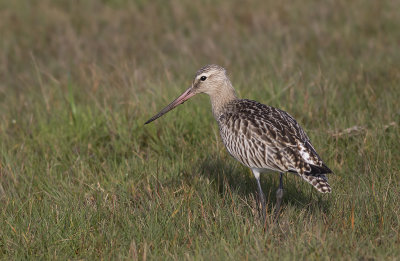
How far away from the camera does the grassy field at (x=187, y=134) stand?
15.7ft

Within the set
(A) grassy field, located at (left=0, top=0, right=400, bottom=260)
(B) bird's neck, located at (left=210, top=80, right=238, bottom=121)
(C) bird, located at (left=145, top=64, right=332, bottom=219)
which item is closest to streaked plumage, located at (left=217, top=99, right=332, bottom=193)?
(C) bird, located at (left=145, top=64, right=332, bottom=219)

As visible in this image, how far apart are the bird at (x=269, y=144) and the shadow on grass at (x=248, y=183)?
0.35 m

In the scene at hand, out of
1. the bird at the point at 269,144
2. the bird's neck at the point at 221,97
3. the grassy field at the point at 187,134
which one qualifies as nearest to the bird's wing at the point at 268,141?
the bird at the point at 269,144

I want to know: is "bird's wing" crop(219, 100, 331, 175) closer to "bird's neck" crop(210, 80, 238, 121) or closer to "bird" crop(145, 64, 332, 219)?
"bird" crop(145, 64, 332, 219)

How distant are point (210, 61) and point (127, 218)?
526cm

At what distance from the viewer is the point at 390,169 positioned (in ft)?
19.1

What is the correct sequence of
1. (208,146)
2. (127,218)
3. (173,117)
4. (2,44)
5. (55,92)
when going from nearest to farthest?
(127,218) < (208,146) < (173,117) < (55,92) < (2,44)

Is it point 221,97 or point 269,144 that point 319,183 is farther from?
point 221,97

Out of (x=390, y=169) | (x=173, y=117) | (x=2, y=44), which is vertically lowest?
(x=390, y=169)

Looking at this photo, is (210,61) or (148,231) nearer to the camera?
(148,231)

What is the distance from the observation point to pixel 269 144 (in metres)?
5.09

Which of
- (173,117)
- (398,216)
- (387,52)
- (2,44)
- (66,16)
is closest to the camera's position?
(398,216)

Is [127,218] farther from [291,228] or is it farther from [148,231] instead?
[291,228]

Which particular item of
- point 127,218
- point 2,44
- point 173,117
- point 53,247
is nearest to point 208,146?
point 173,117
